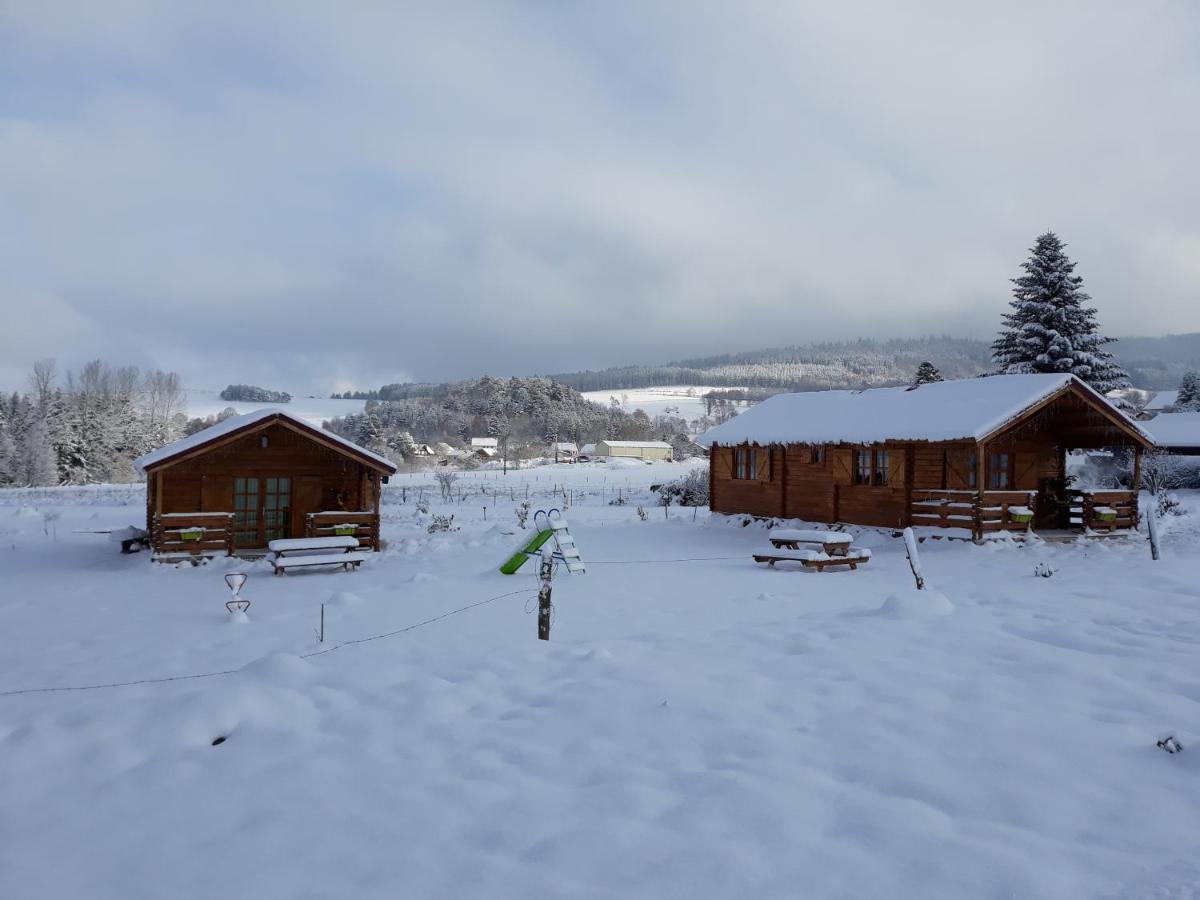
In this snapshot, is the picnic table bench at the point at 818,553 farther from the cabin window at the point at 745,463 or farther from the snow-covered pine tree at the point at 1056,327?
the snow-covered pine tree at the point at 1056,327

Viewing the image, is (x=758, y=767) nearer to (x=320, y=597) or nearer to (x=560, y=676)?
(x=560, y=676)

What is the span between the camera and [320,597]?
1248 centimetres

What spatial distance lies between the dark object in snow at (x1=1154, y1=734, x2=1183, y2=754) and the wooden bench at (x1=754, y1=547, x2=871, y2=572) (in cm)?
934

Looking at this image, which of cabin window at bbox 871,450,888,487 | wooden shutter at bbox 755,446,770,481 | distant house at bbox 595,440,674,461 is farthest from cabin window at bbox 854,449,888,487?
distant house at bbox 595,440,674,461

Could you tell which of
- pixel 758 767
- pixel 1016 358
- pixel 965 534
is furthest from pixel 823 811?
pixel 1016 358

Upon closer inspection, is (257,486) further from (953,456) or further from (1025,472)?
(1025,472)

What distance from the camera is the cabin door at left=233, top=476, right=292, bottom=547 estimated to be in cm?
1789

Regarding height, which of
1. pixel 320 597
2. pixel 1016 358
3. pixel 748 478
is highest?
pixel 1016 358

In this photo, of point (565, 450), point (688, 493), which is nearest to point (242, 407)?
point (565, 450)

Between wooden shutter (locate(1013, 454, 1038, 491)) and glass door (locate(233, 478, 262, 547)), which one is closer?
glass door (locate(233, 478, 262, 547))

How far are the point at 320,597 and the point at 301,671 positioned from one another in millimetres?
5816

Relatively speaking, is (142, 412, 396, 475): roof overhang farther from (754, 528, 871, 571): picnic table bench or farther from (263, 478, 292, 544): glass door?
(754, 528, 871, 571): picnic table bench

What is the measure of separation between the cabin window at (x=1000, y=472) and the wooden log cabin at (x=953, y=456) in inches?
1.0

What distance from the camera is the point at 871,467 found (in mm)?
20219
